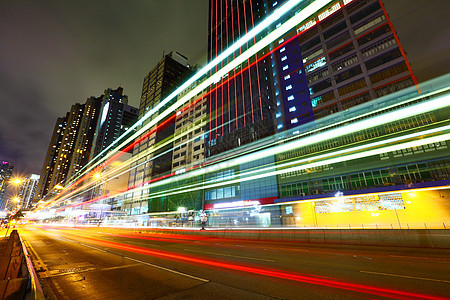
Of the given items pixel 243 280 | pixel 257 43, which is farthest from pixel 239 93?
pixel 243 280

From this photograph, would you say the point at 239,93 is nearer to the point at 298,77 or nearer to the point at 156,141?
the point at 298,77

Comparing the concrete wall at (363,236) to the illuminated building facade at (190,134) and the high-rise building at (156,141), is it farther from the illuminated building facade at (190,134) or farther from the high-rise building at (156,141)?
the high-rise building at (156,141)

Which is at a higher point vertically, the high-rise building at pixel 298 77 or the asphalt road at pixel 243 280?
the high-rise building at pixel 298 77

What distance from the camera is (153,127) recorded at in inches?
3526

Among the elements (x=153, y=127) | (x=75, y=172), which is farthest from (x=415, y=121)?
(x=75, y=172)

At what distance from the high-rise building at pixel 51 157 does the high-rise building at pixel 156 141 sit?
137m

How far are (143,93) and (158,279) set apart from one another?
374 feet

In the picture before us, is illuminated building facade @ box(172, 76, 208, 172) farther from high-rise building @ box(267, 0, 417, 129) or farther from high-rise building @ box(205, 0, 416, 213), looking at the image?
high-rise building @ box(267, 0, 417, 129)

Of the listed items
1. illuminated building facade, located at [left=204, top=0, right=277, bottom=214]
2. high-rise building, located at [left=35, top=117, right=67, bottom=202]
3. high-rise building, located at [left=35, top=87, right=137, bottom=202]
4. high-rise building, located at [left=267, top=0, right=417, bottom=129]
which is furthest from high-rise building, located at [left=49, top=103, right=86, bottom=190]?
high-rise building, located at [left=267, top=0, right=417, bottom=129]

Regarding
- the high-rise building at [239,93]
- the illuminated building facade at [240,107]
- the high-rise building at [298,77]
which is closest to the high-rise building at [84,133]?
the high-rise building at [239,93]

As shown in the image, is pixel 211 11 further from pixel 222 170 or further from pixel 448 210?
pixel 448 210

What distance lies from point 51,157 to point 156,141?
16289 cm

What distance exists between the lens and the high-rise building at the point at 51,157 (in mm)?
174875

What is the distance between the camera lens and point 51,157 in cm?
18225
